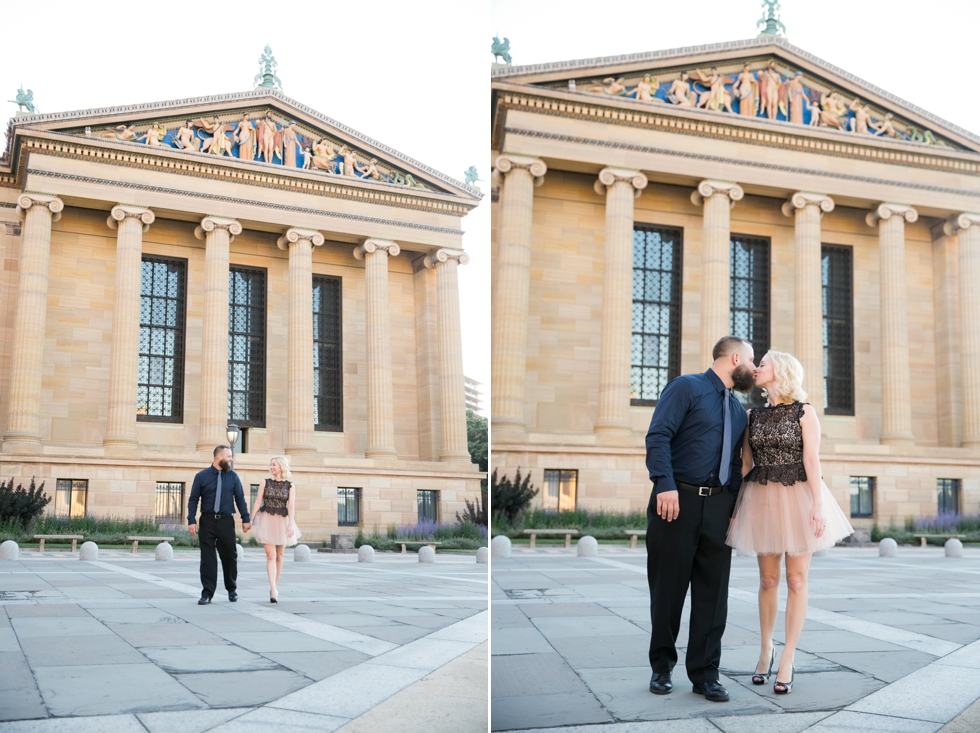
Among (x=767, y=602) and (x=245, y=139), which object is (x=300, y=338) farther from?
(x=767, y=602)

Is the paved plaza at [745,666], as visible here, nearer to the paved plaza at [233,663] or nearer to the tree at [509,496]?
the paved plaza at [233,663]

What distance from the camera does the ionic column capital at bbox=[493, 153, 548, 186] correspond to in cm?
3319

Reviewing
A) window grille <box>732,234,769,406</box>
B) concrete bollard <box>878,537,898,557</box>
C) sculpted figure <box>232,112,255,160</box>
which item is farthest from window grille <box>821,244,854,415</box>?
sculpted figure <box>232,112,255,160</box>

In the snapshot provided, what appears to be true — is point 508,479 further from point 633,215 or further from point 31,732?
point 31,732

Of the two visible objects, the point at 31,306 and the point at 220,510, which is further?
the point at 31,306

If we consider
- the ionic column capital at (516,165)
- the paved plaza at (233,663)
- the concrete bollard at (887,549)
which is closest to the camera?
the paved plaza at (233,663)

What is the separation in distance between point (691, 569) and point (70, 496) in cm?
2996

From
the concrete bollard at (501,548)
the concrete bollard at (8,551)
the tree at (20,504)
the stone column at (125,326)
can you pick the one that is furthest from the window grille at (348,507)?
the concrete bollard at (8,551)

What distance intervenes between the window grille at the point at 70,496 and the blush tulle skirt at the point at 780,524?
27.0 metres

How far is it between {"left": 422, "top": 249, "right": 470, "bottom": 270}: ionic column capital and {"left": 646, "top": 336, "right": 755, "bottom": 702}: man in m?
34.5

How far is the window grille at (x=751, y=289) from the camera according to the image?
40156 mm

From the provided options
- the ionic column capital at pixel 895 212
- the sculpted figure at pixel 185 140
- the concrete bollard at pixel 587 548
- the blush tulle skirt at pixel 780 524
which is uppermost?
the sculpted figure at pixel 185 140

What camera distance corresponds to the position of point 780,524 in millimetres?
5957

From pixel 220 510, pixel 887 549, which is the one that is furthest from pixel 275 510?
pixel 887 549
